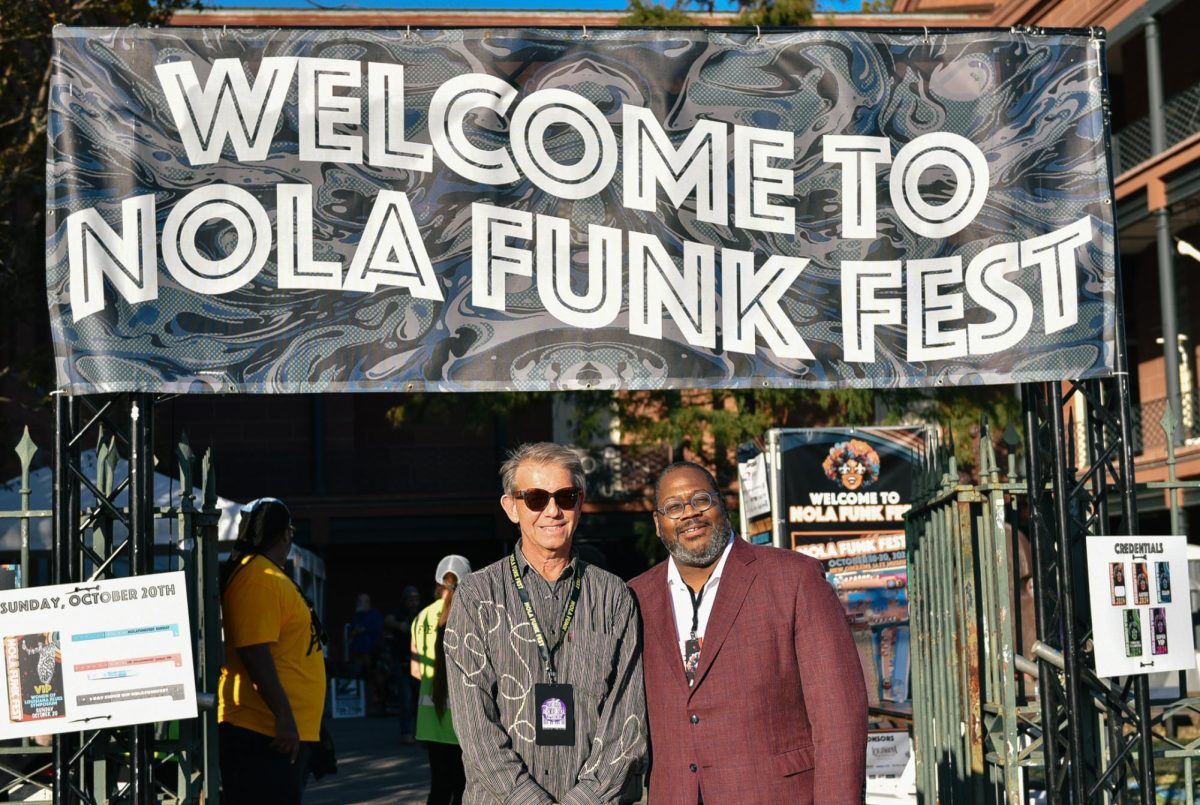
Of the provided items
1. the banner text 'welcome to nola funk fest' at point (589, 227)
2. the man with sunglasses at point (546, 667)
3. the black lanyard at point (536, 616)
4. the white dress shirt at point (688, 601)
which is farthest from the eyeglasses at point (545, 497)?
the banner text 'welcome to nola funk fest' at point (589, 227)

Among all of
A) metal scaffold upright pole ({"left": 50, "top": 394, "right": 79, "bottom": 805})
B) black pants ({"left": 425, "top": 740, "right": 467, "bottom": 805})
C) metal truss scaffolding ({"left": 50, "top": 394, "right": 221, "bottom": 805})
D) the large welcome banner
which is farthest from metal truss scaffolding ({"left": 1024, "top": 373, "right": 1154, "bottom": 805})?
metal scaffold upright pole ({"left": 50, "top": 394, "right": 79, "bottom": 805})

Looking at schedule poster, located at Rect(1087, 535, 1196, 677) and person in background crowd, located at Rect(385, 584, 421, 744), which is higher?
schedule poster, located at Rect(1087, 535, 1196, 677)

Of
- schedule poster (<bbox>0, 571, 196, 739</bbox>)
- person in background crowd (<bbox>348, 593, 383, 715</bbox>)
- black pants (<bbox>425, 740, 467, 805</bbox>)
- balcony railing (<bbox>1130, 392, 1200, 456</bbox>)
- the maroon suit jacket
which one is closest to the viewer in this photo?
the maroon suit jacket

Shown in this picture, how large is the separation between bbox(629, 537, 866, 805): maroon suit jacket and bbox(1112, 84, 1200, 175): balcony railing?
19.5 meters

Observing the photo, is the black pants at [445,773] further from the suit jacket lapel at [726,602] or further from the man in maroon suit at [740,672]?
the suit jacket lapel at [726,602]

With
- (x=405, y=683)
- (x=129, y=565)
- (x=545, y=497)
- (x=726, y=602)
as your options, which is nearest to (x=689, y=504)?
(x=726, y=602)

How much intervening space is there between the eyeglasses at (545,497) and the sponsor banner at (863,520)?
24.8ft

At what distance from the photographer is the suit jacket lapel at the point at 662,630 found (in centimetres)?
475

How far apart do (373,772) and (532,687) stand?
11.4m

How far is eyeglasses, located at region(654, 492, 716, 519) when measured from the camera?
475 cm

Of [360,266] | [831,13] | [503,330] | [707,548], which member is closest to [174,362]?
[360,266]

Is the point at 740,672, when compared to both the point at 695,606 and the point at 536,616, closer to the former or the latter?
the point at 695,606

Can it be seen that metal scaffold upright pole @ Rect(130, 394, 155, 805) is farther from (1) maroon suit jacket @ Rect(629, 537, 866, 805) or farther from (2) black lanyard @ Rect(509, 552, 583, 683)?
(1) maroon suit jacket @ Rect(629, 537, 866, 805)

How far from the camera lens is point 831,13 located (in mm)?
23391
